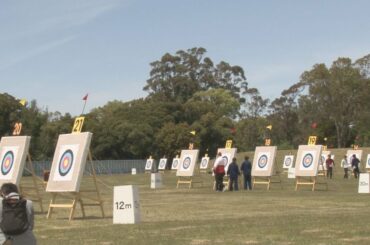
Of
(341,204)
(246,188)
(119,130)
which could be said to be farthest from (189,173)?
(119,130)

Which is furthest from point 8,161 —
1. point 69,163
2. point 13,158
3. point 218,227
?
point 218,227

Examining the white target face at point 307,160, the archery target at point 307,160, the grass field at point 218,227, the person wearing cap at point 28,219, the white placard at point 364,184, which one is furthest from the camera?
the archery target at point 307,160

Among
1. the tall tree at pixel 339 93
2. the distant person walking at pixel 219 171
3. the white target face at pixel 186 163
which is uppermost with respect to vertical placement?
the tall tree at pixel 339 93

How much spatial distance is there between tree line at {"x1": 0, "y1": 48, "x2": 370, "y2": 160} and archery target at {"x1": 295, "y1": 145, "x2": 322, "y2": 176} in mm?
41577

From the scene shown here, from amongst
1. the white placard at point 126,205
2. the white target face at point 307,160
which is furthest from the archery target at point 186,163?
the white placard at point 126,205

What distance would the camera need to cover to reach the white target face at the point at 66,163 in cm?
2150

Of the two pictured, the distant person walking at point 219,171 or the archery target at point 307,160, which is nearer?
the distant person walking at point 219,171

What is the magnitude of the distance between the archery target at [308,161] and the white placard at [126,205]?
78.9 feet

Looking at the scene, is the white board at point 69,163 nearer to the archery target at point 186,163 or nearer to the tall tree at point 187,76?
the archery target at point 186,163

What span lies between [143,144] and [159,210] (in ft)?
248

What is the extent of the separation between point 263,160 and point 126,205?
27.2 meters

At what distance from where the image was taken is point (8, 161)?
24.1 meters

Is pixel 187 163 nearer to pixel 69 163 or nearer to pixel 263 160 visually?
pixel 263 160

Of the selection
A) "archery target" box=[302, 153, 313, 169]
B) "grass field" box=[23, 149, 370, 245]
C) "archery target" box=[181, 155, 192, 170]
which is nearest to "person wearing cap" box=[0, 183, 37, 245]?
"grass field" box=[23, 149, 370, 245]
